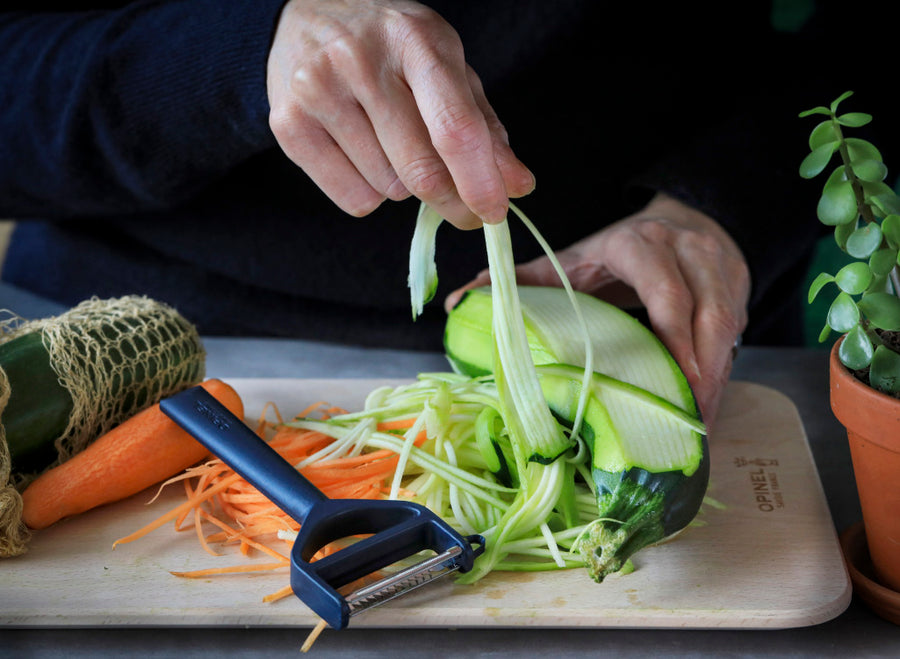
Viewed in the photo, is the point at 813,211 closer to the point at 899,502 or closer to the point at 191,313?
the point at 899,502

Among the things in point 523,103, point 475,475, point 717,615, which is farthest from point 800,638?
point 523,103

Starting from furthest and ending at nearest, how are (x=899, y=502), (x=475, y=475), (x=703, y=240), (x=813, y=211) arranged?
(x=813, y=211)
(x=703, y=240)
(x=475, y=475)
(x=899, y=502)

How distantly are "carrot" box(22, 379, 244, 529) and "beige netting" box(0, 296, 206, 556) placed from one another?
0.05m

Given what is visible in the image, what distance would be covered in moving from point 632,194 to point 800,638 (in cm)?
97

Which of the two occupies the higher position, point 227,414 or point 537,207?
point 227,414

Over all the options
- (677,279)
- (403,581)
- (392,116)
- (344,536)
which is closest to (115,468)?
(344,536)

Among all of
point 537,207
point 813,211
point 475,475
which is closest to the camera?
point 475,475

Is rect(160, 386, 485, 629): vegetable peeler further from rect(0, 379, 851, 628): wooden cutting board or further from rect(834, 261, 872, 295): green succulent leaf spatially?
rect(834, 261, 872, 295): green succulent leaf

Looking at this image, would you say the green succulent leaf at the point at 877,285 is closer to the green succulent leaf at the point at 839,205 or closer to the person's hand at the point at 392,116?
the green succulent leaf at the point at 839,205

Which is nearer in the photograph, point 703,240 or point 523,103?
point 703,240

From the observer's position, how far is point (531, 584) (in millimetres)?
900

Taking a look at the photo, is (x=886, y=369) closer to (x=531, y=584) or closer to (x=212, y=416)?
(x=531, y=584)

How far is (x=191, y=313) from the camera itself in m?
1.83

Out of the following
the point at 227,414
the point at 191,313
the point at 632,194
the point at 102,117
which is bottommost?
the point at 191,313
